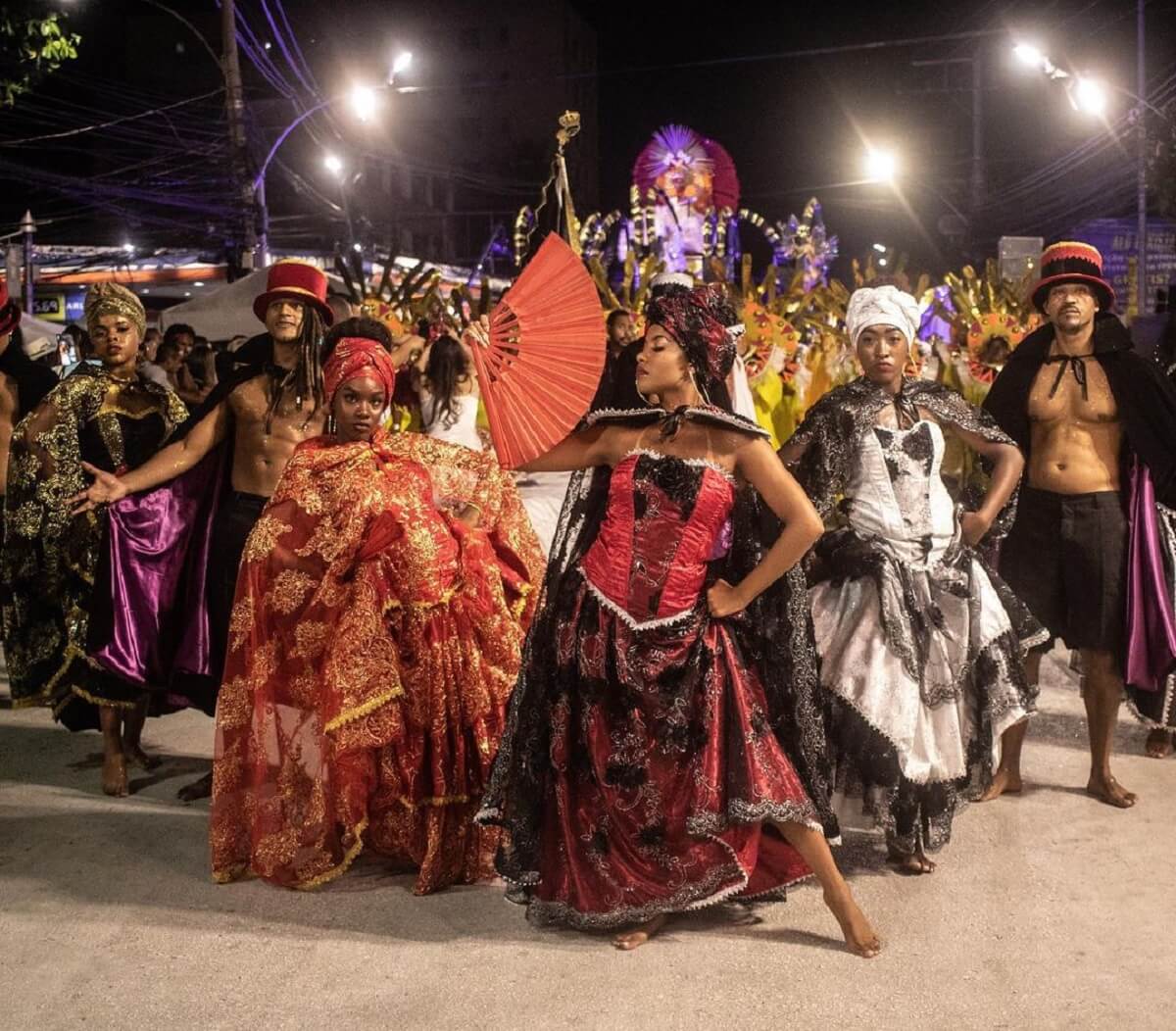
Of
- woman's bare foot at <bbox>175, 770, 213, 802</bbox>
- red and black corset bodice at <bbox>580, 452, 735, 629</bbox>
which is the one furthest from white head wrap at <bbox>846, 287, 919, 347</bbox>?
woman's bare foot at <bbox>175, 770, 213, 802</bbox>

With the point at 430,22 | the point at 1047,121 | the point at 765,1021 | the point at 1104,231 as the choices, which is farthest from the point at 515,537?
the point at 430,22

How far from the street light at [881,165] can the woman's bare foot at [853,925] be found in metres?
38.4

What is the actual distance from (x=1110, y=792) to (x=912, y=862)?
1.34 meters

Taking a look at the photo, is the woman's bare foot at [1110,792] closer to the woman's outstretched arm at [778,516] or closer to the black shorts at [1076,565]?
the black shorts at [1076,565]

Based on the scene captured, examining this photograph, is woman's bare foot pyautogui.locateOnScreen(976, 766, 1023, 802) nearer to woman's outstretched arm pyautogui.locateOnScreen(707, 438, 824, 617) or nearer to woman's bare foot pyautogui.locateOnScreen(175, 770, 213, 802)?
woman's outstretched arm pyautogui.locateOnScreen(707, 438, 824, 617)

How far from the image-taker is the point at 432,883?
4.60 m

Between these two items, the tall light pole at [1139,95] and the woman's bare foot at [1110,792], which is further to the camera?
the tall light pole at [1139,95]

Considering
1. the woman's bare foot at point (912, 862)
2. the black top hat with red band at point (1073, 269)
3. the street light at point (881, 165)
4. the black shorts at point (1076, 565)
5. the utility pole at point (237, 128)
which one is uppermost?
the street light at point (881, 165)

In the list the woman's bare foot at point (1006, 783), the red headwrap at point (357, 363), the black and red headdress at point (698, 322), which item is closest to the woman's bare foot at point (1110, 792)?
the woman's bare foot at point (1006, 783)

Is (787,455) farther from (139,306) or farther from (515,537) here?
(139,306)

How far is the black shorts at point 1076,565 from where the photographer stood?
5789 millimetres

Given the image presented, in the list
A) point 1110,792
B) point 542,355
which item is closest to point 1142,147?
point 1110,792

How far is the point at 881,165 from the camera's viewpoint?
40.9 m

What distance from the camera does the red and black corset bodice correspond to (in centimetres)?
405
